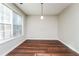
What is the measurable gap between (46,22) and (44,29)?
0.66 metres

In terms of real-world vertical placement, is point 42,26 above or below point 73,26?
above

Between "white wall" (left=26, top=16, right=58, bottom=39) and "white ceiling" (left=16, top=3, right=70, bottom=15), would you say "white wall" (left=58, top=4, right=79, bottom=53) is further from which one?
"white wall" (left=26, top=16, right=58, bottom=39)

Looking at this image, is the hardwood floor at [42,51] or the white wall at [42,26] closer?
the hardwood floor at [42,51]

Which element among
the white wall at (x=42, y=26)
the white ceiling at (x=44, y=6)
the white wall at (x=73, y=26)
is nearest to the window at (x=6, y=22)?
the white ceiling at (x=44, y=6)

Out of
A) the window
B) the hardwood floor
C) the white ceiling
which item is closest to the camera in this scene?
the window

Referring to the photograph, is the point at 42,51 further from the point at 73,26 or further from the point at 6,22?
the point at 6,22

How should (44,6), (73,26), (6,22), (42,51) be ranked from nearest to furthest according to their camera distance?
(6,22) < (42,51) < (73,26) < (44,6)

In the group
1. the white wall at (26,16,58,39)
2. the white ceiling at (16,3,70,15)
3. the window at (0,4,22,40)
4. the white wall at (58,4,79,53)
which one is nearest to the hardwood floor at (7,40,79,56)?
the white wall at (58,4,79,53)

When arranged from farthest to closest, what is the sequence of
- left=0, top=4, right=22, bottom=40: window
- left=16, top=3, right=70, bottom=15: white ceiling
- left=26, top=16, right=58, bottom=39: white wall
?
left=26, top=16, right=58, bottom=39: white wall
left=16, top=3, right=70, bottom=15: white ceiling
left=0, top=4, right=22, bottom=40: window

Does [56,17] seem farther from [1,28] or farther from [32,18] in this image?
[1,28]

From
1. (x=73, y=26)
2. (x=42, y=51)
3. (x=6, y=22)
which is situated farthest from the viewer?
(x=73, y=26)

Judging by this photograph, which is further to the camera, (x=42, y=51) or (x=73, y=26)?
(x=73, y=26)

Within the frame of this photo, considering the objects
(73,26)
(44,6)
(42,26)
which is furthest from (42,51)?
(42,26)

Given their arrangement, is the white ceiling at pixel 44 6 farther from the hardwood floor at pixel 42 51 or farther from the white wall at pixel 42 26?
the white wall at pixel 42 26
